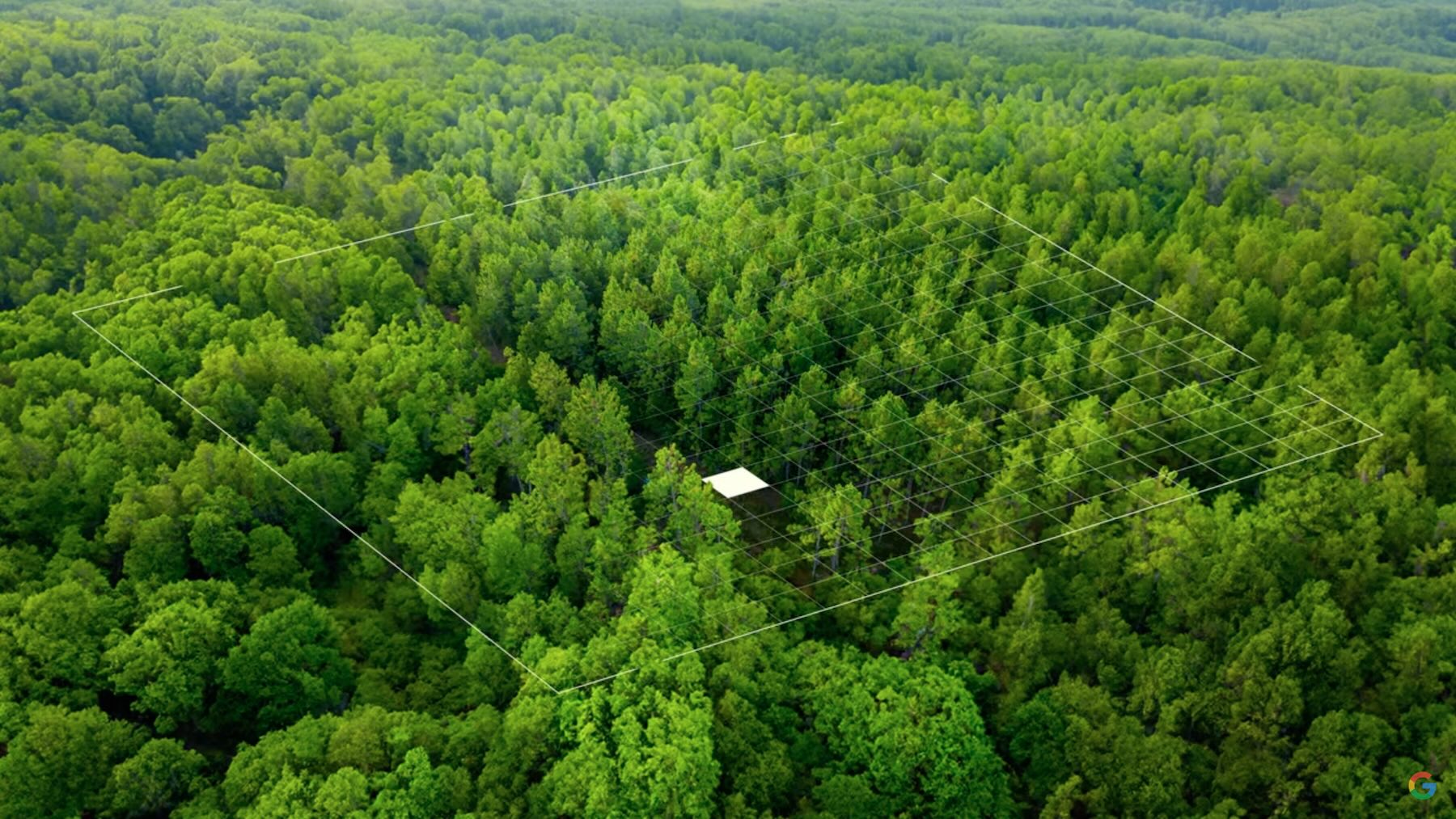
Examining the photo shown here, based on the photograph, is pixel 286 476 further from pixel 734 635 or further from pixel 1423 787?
pixel 1423 787

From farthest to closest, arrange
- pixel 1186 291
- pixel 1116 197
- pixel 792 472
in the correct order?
pixel 1116 197 < pixel 1186 291 < pixel 792 472

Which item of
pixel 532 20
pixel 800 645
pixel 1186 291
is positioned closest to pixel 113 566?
pixel 800 645

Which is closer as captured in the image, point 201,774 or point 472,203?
point 201,774

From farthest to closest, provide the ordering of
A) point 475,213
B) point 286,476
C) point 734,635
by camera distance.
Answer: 1. point 475,213
2. point 286,476
3. point 734,635

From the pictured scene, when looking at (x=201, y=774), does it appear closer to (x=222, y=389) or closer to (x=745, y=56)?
(x=222, y=389)

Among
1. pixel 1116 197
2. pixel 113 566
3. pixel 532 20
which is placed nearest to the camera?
pixel 113 566

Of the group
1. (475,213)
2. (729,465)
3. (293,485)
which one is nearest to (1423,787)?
(729,465)

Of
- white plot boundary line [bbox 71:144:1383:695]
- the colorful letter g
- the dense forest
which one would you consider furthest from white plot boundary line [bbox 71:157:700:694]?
the colorful letter g

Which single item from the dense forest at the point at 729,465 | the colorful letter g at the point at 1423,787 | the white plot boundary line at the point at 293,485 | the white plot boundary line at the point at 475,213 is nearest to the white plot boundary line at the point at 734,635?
the white plot boundary line at the point at 293,485
